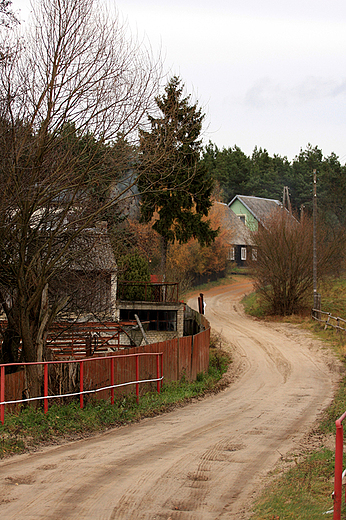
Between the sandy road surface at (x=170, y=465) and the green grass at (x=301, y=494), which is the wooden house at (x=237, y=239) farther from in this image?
the green grass at (x=301, y=494)

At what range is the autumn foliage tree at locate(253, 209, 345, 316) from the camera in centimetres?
3559

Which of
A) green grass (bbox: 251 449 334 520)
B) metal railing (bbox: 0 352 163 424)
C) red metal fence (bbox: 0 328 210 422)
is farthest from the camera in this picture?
red metal fence (bbox: 0 328 210 422)

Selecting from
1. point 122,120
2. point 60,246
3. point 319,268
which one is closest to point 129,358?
point 60,246

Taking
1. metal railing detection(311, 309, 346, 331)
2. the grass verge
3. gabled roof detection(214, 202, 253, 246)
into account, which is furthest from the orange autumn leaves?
the grass verge

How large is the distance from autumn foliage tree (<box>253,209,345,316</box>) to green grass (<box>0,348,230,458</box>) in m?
21.0

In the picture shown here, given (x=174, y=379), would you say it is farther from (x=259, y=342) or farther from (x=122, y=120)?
(x=259, y=342)

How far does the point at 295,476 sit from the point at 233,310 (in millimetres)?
33272

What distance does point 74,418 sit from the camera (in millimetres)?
11312

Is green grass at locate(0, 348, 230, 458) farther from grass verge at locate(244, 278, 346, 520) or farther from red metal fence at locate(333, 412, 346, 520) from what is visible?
red metal fence at locate(333, 412, 346, 520)

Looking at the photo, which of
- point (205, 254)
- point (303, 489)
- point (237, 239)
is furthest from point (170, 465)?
point (237, 239)

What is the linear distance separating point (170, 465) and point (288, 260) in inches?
1114

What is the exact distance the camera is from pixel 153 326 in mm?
31000

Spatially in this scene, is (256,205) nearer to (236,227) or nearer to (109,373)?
(236,227)

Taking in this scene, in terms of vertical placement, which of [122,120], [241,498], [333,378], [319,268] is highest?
[122,120]
